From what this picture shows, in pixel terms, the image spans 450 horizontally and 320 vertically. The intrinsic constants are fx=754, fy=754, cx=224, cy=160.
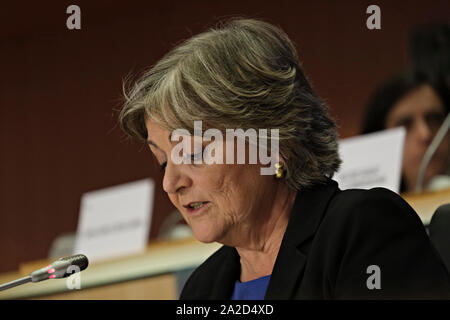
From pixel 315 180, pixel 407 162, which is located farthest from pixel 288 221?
pixel 407 162

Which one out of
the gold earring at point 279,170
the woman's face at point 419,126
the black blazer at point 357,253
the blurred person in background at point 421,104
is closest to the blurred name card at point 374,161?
the blurred person in background at point 421,104

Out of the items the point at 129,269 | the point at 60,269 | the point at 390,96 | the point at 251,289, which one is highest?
the point at 390,96

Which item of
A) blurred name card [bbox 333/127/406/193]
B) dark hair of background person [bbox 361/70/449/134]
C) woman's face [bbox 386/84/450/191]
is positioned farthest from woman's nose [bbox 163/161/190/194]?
dark hair of background person [bbox 361/70/449/134]

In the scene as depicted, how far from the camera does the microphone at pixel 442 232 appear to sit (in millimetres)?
1481

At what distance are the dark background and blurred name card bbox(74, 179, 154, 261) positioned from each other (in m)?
0.23

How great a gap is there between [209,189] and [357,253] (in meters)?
0.33

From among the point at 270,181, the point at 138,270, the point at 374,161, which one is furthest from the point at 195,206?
the point at 374,161

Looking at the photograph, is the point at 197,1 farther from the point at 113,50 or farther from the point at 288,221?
the point at 288,221

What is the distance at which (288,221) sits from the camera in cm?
151

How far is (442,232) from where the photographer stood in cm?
150

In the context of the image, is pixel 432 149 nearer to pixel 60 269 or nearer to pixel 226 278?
pixel 226 278

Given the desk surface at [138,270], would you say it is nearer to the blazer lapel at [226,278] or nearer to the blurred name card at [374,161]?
the blurred name card at [374,161]

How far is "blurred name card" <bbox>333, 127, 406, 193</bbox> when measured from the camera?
2.24 m

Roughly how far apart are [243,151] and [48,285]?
0.99 metres
